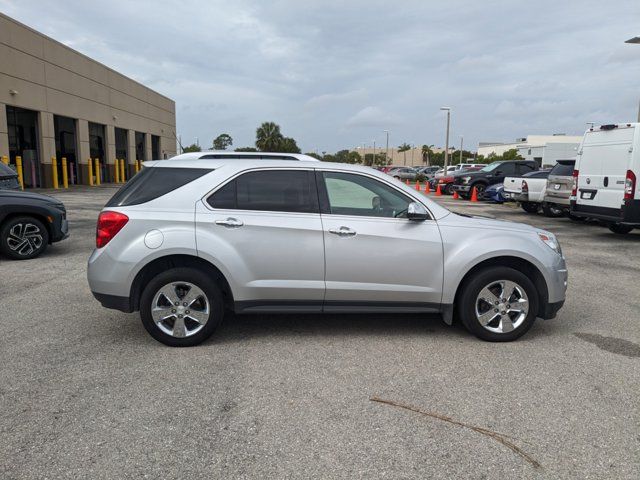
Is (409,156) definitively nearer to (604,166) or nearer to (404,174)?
(404,174)

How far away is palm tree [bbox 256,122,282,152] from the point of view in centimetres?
7100

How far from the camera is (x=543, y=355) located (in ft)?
15.1

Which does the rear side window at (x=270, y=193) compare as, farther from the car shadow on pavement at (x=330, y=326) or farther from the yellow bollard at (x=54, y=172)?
the yellow bollard at (x=54, y=172)

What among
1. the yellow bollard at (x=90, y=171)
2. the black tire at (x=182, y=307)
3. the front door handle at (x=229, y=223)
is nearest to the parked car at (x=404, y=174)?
the yellow bollard at (x=90, y=171)

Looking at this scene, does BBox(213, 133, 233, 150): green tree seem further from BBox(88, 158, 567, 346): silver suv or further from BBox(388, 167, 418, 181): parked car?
BBox(88, 158, 567, 346): silver suv

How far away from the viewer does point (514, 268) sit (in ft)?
16.5

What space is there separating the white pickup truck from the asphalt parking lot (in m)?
11.3

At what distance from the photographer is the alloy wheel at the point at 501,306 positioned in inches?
190

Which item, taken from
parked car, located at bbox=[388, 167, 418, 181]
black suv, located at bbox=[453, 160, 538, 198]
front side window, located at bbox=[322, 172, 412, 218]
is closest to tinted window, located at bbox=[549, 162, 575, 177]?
black suv, located at bbox=[453, 160, 538, 198]

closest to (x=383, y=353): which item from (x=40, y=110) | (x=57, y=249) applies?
(x=57, y=249)

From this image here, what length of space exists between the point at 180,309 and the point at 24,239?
5.53 meters

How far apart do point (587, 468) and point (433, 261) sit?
2211 mm

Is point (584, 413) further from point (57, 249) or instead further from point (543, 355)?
point (57, 249)

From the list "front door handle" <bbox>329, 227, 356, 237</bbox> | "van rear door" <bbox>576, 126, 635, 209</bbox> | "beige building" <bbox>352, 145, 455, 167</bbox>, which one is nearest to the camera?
"front door handle" <bbox>329, 227, 356, 237</bbox>
